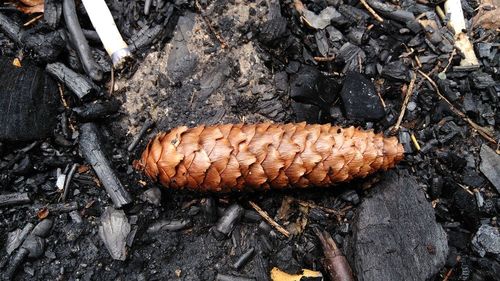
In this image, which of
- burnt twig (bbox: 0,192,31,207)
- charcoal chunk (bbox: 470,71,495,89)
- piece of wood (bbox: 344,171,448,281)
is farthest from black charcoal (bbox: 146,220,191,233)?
charcoal chunk (bbox: 470,71,495,89)

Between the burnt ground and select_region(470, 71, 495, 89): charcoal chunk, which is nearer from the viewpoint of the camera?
the burnt ground

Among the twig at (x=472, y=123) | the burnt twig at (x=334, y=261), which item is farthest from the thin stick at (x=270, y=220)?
the twig at (x=472, y=123)

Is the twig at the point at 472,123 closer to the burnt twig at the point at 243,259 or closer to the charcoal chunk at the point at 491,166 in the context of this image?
the charcoal chunk at the point at 491,166

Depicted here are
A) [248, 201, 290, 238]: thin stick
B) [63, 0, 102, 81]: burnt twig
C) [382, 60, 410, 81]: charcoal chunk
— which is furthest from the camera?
[382, 60, 410, 81]: charcoal chunk

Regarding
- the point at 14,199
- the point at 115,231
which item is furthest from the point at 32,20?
the point at 115,231

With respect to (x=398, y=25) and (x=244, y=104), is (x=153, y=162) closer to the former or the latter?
(x=244, y=104)

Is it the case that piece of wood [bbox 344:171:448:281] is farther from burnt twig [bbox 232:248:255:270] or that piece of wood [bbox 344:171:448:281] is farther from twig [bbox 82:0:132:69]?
twig [bbox 82:0:132:69]

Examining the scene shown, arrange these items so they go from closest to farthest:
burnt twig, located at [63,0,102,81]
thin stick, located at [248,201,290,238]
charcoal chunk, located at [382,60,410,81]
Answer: thin stick, located at [248,201,290,238] < burnt twig, located at [63,0,102,81] < charcoal chunk, located at [382,60,410,81]
